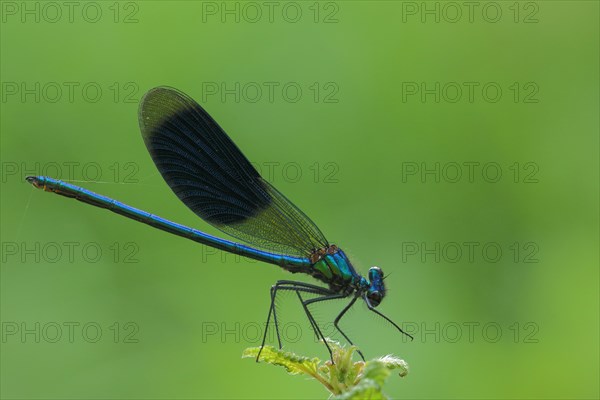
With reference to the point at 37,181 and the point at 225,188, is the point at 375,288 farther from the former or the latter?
the point at 37,181

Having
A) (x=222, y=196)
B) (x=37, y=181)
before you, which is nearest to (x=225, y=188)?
(x=222, y=196)

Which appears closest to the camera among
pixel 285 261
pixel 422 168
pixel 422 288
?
pixel 285 261

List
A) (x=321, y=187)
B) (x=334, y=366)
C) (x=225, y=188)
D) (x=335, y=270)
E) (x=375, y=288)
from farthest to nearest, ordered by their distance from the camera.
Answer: (x=321, y=187)
(x=225, y=188)
(x=335, y=270)
(x=375, y=288)
(x=334, y=366)

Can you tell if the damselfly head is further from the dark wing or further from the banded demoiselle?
the dark wing

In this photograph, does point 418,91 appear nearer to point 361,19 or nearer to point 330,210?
point 361,19

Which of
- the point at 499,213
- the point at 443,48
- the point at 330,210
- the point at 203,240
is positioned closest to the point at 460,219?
the point at 499,213

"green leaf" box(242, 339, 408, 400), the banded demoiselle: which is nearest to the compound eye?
the banded demoiselle

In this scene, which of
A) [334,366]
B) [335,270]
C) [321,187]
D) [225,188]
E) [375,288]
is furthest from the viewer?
[321,187]
